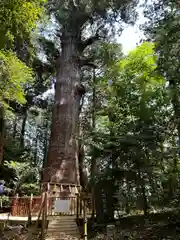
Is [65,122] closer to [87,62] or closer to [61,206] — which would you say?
[87,62]

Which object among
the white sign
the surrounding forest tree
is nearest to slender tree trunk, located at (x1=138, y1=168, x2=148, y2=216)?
the surrounding forest tree

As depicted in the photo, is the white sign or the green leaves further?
the white sign

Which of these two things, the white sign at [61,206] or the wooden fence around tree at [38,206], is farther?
the wooden fence around tree at [38,206]

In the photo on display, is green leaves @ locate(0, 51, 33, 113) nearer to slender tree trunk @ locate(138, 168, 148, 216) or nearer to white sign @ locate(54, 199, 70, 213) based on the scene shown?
white sign @ locate(54, 199, 70, 213)

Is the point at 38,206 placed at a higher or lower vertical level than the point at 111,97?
lower

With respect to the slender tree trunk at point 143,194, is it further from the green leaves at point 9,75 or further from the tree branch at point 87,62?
the tree branch at point 87,62

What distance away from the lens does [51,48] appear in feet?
39.9

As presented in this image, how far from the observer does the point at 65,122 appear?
1011cm

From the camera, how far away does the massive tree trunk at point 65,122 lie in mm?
9156

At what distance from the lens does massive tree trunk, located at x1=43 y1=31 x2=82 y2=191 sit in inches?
360

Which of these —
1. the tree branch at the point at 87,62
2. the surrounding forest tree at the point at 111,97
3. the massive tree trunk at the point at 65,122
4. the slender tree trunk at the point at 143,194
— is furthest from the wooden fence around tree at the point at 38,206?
the tree branch at the point at 87,62

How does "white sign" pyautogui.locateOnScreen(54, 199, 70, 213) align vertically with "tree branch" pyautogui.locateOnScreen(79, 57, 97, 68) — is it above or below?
below

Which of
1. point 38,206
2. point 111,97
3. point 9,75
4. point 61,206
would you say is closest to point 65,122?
point 111,97

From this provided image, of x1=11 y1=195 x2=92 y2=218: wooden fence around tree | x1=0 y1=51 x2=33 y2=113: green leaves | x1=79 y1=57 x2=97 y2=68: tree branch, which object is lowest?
x1=11 y1=195 x2=92 y2=218: wooden fence around tree
